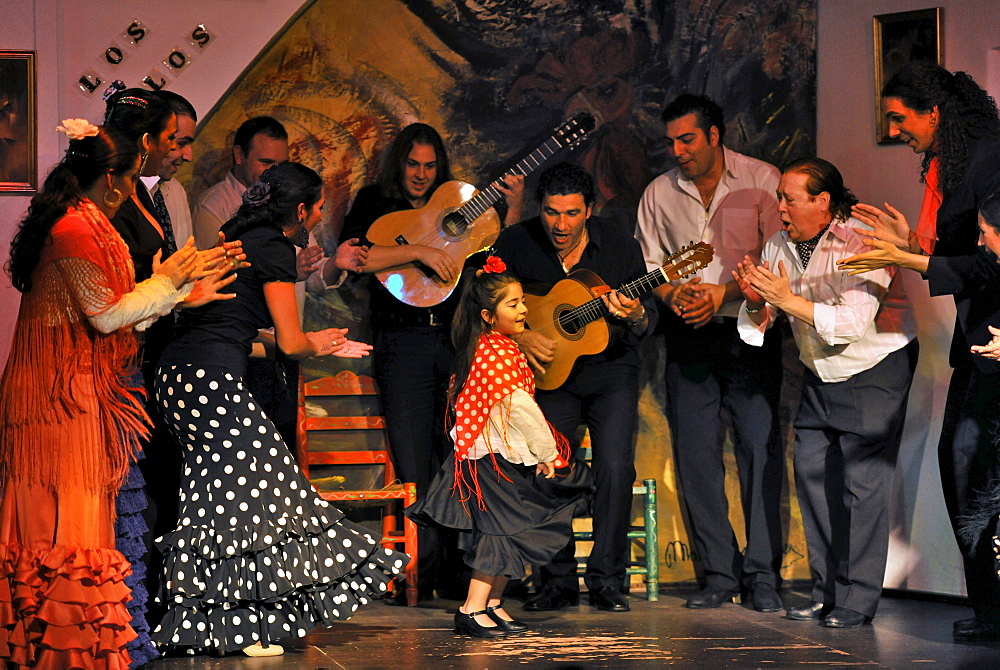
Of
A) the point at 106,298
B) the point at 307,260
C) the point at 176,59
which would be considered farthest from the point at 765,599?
the point at 176,59

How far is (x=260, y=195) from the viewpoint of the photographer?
4.77 meters

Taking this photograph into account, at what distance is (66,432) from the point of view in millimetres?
4074

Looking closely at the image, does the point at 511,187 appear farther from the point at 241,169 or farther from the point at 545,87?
the point at 241,169

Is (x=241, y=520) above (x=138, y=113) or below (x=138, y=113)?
below

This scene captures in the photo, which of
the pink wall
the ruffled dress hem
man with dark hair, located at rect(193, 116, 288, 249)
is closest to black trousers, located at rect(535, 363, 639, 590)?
man with dark hair, located at rect(193, 116, 288, 249)

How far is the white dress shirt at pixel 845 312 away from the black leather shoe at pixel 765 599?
1.01m

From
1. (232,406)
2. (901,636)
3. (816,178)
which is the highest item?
(816,178)

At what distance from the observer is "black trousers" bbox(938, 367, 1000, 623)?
15.9 feet

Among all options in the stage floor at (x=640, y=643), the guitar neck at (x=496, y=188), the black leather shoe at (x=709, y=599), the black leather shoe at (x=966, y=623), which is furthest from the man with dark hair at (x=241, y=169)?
the black leather shoe at (x=966, y=623)

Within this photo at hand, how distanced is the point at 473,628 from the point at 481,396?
928 mm

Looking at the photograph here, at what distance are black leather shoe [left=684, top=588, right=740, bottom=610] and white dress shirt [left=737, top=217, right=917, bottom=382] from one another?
111 centimetres

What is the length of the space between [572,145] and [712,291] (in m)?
1.08

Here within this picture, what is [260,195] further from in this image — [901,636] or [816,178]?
[901,636]

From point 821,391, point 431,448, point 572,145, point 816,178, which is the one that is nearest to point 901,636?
point 821,391
